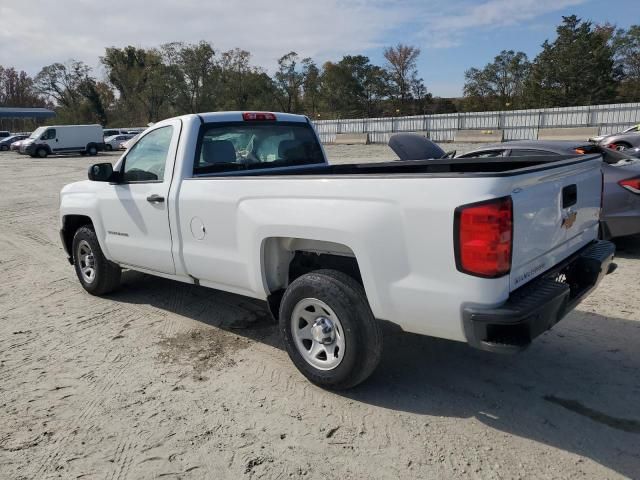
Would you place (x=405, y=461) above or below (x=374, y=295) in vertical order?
below

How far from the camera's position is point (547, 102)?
163 ft

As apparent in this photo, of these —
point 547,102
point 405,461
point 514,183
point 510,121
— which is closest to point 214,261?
point 405,461

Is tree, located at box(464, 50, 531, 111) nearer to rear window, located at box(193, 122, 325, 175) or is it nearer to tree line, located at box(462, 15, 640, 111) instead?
tree line, located at box(462, 15, 640, 111)

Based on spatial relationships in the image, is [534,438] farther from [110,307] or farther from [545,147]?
[545,147]

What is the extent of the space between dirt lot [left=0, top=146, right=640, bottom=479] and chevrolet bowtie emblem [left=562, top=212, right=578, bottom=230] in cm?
110

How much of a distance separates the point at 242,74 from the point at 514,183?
229 feet

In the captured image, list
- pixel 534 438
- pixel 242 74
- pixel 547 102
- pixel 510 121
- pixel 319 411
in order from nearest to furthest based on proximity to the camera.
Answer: pixel 534 438
pixel 319 411
pixel 510 121
pixel 547 102
pixel 242 74

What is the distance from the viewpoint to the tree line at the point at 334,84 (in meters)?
48.9

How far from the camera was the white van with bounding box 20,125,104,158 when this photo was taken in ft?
118

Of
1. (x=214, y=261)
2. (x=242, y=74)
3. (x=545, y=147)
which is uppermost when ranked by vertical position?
(x=242, y=74)

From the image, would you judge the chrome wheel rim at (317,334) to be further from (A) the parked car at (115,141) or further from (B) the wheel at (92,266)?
(A) the parked car at (115,141)

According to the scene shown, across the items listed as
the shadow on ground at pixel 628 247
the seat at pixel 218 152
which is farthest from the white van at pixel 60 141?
the shadow on ground at pixel 628 247

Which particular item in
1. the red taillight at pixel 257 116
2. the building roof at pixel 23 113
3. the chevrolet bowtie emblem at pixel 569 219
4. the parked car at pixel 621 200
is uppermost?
the building roof at pixel 23 113

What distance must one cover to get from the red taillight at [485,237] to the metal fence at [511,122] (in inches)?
1156
